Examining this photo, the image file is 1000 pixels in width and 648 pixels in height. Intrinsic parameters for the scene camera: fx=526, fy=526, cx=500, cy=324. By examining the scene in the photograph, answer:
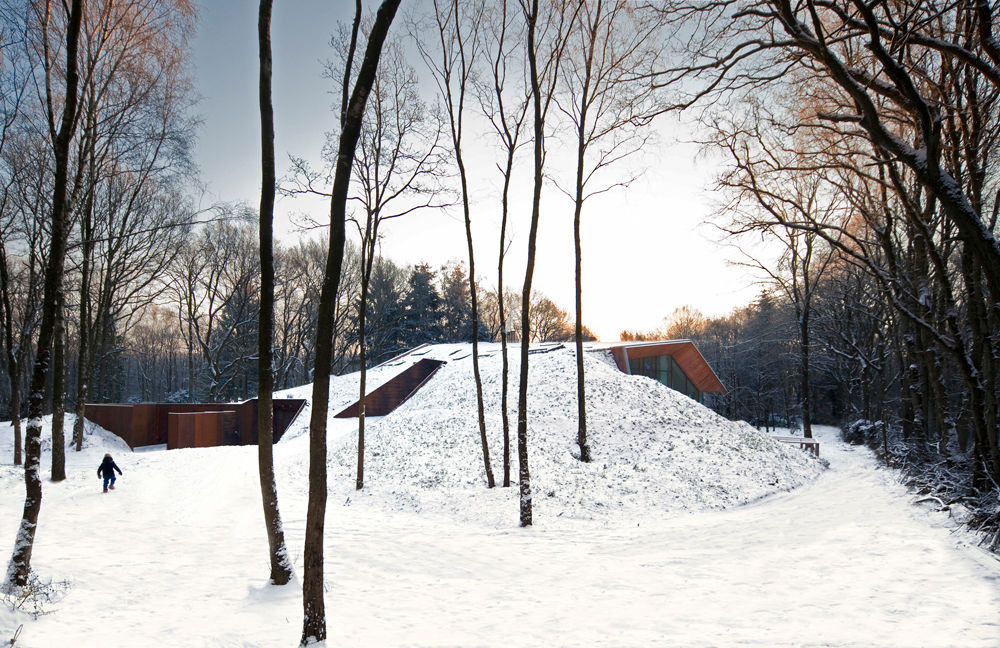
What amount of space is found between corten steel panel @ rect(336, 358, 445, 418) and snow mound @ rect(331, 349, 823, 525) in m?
5.60

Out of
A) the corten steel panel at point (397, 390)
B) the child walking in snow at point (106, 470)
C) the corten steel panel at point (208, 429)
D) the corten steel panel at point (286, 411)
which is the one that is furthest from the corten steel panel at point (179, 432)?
the child walking in snow at point (106, 470)

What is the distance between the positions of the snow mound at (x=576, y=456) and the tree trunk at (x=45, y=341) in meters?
7.22

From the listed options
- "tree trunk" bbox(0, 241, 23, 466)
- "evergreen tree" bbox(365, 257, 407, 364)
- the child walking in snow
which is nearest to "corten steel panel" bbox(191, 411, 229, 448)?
"tree trunk" bbox(0, 241, 23, 466)

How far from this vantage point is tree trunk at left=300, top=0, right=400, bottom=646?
4908 mm

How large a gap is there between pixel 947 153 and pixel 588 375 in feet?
42.1

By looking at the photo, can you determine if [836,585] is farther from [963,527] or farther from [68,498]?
[68,498]

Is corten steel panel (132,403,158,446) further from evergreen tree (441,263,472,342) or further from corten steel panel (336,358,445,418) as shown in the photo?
evergreen tree (441,263,472,342)

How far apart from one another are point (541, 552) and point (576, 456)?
6019 mm

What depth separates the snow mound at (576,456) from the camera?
12203 mm

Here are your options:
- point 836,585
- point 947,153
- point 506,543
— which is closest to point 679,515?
point 506,543

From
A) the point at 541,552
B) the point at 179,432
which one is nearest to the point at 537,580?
the point at 541,552

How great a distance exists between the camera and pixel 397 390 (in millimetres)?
28578

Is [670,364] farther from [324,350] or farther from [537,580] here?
[324,350]

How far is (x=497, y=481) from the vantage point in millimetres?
13609
